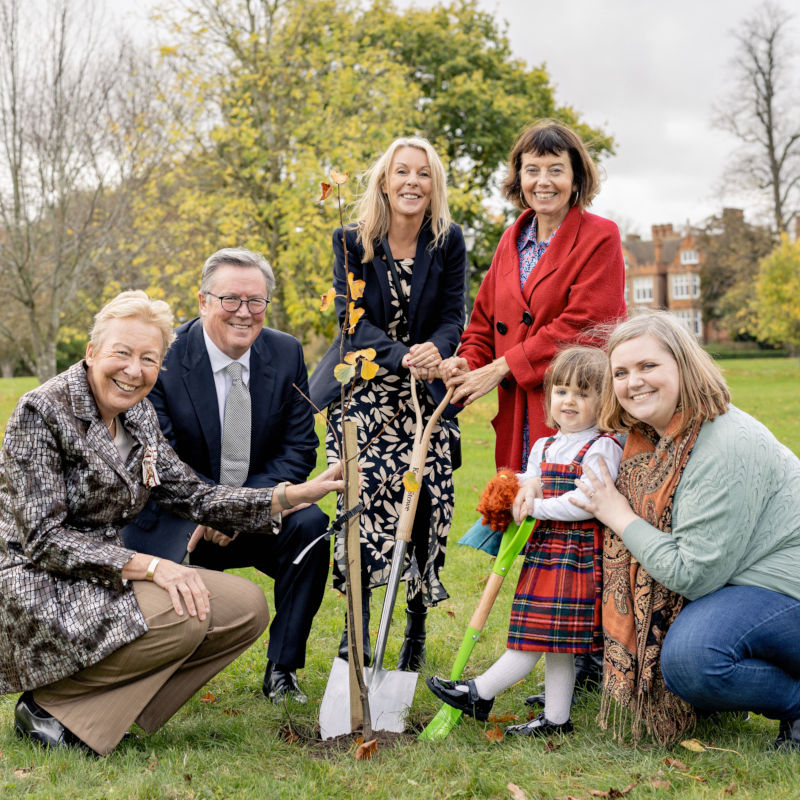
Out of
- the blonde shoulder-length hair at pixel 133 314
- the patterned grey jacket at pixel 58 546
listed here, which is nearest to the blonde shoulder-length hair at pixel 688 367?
the blonde shoulder-length hair at pixel 133 314

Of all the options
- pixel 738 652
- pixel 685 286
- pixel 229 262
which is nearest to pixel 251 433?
pixel 229 262

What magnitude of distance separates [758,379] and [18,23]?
2455 cm

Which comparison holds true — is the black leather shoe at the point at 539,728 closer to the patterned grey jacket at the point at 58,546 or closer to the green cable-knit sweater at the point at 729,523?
the green cable-knit sweater at the point at 729,523

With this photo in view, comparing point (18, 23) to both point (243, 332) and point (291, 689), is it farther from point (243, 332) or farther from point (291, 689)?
point (291, 689)

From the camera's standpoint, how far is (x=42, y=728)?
317 cm

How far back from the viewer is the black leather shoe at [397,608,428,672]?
13.9 ft

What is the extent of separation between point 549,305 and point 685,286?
230ft

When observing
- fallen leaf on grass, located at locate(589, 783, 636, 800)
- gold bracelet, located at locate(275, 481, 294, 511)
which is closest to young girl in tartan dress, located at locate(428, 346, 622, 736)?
fallen leaf on grass, located at locate(589, 783, 636, 800)

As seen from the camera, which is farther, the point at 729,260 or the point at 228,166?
the point at 729,260

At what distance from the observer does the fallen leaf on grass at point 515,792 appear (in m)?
2.81

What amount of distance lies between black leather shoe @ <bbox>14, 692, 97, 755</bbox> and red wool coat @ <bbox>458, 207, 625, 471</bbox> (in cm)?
205

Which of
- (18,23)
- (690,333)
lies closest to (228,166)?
(18,23)

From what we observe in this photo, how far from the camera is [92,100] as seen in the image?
11.1 meters

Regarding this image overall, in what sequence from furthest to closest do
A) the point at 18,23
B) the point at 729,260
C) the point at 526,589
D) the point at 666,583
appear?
the point at 729,260 < the point at 18,23 < the point at 526,589 < the point at 666,583
